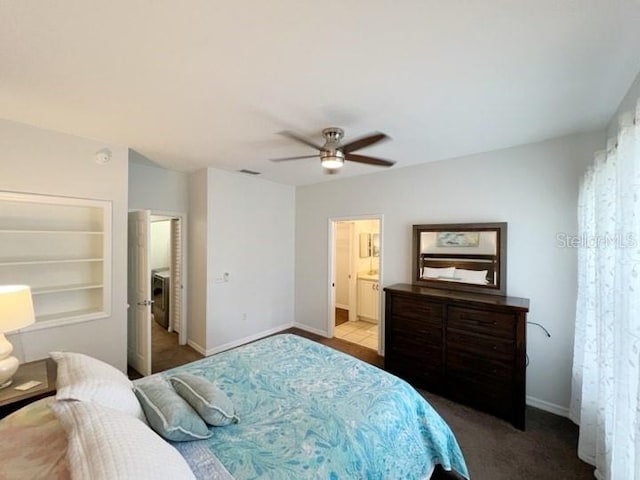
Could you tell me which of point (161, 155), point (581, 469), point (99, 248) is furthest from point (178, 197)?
point (581, 469)

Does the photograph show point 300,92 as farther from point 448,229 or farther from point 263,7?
point 448,229

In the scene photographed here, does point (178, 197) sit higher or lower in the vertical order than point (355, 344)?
higher

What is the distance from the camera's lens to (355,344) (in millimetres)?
4426

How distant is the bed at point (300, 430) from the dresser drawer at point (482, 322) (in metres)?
1.17

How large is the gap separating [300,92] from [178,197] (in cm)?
307

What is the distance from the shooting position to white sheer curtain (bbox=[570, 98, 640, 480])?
140 cm

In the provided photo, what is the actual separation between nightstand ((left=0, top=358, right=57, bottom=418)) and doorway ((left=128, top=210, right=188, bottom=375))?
1.00 metres

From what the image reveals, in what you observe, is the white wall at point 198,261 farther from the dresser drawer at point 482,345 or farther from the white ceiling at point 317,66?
the dresser drawer at point 482,345

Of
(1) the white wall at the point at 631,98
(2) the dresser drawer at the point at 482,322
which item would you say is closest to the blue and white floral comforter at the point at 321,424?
(2) the dresser drawer at the point at 482,322

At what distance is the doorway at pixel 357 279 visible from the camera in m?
5.45

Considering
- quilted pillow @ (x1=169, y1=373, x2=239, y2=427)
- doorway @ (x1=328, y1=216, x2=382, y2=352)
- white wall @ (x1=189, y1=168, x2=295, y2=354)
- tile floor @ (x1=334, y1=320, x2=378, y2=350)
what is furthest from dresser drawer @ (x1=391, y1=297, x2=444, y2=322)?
white wall @ (x1=189, y1=168, x2=295, y2=354)

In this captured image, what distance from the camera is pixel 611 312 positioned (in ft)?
5.93

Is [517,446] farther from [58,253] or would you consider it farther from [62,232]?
[58,253]

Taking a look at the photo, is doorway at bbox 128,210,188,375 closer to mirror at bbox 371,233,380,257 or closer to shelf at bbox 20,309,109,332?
shelf at bbox 20,309,109,332
